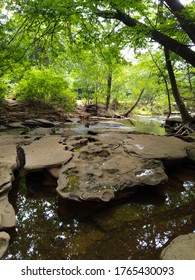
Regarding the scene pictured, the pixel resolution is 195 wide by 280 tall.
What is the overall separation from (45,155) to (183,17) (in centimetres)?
429

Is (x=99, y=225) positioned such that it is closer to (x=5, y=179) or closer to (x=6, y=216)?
(x=6, y=216)

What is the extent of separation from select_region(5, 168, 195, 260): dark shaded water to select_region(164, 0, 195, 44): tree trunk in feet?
12.4

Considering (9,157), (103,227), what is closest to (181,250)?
(103,227)

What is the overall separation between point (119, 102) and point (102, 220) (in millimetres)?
23336

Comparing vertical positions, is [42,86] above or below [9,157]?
above

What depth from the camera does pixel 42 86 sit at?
39.2 ft

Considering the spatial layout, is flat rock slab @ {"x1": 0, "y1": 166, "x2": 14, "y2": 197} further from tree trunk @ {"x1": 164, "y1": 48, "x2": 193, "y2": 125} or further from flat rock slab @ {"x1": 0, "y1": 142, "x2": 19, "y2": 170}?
tree trunk @ {"x1": 164, "y1": 48, "x2": 193, "y2": 125}

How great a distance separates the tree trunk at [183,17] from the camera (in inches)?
192

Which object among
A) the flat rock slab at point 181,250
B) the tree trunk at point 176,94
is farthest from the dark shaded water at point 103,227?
the tree trunk at point 176,94

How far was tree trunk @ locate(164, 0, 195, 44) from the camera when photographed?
488 centimetres

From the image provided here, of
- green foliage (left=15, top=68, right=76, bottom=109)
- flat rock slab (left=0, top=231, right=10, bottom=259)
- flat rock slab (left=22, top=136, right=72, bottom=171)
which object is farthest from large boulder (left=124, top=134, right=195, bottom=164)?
green foliage (left=15, top=68, right=76, bottom=109)

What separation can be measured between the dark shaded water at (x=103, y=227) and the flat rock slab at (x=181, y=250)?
0.27 meters

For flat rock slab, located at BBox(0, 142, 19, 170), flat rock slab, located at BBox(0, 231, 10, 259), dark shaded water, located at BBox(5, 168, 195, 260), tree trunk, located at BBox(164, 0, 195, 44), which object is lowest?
dark shaded water, located at BBox(5, 168, 195, 260)
